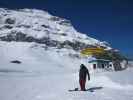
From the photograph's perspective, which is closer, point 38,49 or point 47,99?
point 47,99

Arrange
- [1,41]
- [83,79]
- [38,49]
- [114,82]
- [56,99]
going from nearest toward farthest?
1. [56,99]
2. [83,79]
3. [114,82]
4. [38,49]
5. [1,41]

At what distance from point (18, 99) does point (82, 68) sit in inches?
193

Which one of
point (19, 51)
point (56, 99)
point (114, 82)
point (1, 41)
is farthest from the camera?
point (1, 41)

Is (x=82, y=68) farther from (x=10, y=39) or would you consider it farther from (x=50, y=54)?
(x=10, y=39)

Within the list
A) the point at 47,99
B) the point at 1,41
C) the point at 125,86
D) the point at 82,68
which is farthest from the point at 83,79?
the point at 1,41

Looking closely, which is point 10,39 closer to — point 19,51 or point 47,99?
point 19,51

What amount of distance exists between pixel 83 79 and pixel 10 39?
18945 cm

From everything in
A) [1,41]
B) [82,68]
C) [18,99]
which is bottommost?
[18,99]

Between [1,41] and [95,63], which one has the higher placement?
[1,41]

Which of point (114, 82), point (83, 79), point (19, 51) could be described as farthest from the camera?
point (19, 51)

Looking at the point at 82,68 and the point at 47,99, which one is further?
the point at 82,68

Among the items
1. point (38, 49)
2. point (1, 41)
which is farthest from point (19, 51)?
point (1, 41)

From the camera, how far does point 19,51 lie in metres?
150

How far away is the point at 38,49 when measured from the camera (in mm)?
162375
